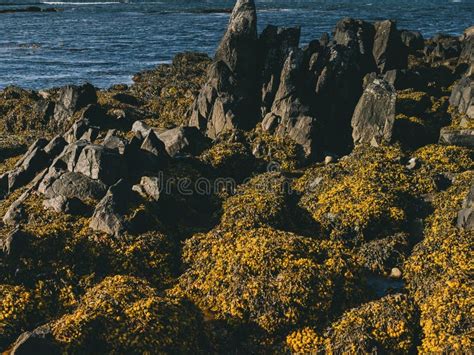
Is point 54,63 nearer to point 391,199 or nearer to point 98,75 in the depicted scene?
point 98,75

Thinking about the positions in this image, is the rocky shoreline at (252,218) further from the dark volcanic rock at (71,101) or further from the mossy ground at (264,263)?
the dark volcanic rock at (71,101)

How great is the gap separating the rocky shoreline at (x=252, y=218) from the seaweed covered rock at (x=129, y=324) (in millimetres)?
55

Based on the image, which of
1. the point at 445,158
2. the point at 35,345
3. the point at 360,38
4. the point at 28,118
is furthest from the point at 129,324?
the point at 360,38

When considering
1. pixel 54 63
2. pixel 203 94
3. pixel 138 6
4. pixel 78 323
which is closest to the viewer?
pixel 78 323

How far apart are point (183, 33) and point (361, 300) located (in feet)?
330

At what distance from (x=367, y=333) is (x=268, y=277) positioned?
4.59 m

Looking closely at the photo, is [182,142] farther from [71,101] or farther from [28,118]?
[28,118]

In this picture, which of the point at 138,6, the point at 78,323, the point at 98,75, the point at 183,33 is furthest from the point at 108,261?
the point at 138,6

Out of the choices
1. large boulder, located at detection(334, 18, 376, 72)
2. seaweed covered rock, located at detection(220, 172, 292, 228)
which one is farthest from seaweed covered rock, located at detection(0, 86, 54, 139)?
large boulder, located at detection(334, 18, 376, 72)

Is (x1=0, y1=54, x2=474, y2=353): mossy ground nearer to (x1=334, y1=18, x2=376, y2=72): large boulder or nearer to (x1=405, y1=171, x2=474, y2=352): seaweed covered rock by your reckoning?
(x1=405, y1=171, x2=474, y2=352): seaweed covered rock

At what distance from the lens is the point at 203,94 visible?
4150 centimetres

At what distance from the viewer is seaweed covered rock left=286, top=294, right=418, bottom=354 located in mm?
18344

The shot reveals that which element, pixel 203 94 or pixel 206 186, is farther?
pixel 203 94

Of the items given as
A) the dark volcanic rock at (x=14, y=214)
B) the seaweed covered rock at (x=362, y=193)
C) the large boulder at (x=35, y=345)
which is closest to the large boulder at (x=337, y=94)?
the seaweed covered rock at (x=362, y=193)
